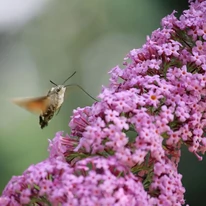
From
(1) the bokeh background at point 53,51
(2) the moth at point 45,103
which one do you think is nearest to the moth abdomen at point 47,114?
(2) the moth at point 45,103

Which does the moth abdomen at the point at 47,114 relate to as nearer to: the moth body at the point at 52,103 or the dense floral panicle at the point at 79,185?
the moth body at the point at 52,103

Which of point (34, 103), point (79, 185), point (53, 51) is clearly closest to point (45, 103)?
point (34, 103)

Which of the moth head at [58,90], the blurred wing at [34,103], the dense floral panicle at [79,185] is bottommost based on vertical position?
the dense floral panicle at [79,185]

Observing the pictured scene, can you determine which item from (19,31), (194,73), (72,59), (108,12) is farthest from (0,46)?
(194,73)

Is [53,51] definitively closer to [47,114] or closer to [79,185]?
[47,114]

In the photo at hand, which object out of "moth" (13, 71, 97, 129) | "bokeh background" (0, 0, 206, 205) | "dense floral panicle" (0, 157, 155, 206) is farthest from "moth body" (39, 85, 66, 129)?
"bokeh background" (0, 0, 206, 205)

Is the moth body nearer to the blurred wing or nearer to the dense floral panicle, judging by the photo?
the blurred wing
